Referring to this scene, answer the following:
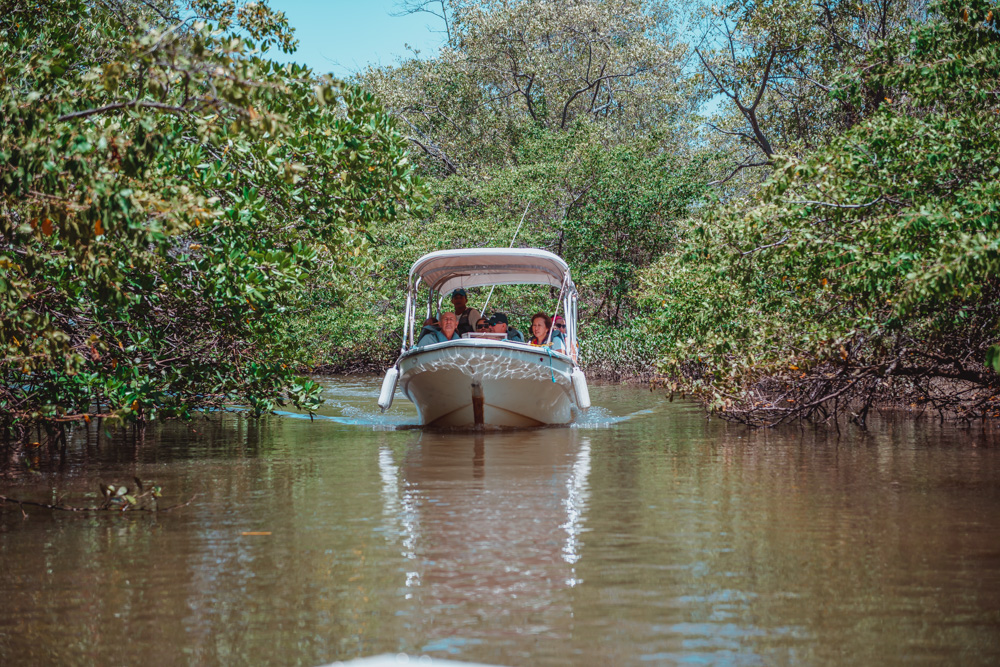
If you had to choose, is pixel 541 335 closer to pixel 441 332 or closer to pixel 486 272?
pixel 441 332

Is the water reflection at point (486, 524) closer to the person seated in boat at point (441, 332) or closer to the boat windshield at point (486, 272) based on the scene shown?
the person seated in boat at point (441, 332)

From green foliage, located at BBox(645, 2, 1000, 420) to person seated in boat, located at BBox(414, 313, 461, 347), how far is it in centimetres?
346

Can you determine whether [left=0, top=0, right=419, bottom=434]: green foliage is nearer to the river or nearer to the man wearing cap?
the river

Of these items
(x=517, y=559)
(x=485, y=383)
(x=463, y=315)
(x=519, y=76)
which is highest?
(x=519, y=76)

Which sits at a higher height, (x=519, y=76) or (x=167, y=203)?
(x=519, y=76)

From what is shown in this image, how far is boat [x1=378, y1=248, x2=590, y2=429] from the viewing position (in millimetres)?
13023

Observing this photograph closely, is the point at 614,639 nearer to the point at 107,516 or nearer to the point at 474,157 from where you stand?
the point at 107,516

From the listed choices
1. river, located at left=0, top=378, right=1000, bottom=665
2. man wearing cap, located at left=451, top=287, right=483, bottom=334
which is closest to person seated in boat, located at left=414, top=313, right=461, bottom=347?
man wearing cap, located at left=451, top=287, right=483, bottom=334

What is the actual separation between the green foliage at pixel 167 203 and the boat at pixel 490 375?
228 centimetres

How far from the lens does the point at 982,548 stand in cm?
594

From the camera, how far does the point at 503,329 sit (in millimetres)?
14570

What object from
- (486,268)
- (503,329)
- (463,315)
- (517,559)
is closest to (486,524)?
(517,559)

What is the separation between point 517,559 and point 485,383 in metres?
7.54

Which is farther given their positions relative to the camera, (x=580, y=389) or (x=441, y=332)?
(x=441, y=332)
